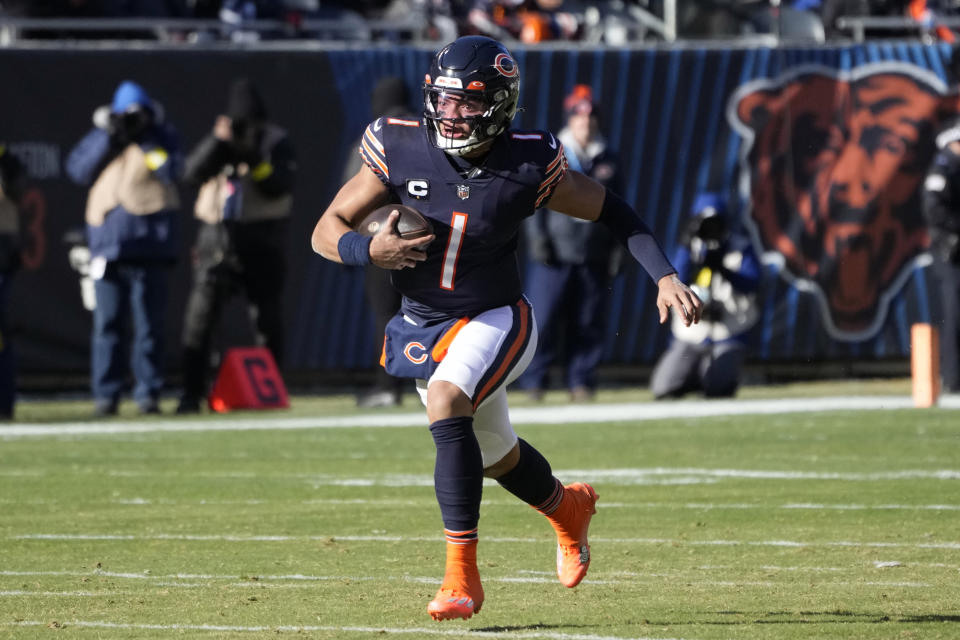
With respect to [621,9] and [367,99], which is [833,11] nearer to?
[621,9]

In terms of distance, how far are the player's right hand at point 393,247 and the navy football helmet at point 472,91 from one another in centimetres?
44

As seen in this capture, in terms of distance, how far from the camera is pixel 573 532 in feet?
20.4

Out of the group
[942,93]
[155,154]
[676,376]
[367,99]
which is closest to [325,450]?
[155,154]

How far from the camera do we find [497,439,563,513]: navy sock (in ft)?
20.2

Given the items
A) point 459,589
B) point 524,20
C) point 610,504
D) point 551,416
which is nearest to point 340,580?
point 459,589

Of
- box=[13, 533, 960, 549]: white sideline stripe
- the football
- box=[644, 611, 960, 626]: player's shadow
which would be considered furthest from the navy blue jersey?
box=[13, 533, 960, 549]: white sideline stripe

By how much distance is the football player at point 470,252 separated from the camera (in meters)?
5.75

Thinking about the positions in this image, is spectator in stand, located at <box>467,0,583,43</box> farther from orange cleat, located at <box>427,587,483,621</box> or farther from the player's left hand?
orange cleat, located at <box>427,587,483,621</box>

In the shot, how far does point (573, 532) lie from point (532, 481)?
0.22 meters

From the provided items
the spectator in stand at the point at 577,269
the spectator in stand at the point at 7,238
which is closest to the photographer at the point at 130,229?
the spectator in stand at the point at 7,238

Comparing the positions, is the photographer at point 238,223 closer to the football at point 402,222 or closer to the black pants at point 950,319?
the black pants at point 950,319

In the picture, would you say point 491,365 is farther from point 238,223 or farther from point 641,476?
point 238,223

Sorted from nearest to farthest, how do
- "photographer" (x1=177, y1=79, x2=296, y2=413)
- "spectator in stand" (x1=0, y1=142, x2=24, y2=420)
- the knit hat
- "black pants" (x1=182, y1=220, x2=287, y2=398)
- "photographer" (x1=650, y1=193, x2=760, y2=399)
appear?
"spectator in stand" (x1=0, y1=142, x2=24, y2=420), the knit hat, "photographer" (x1=177, y1=79, x2=296, y2=413), "black pants" (x1=182, y1=220, x2=287, y2=398), "photographer" (x1=650, y1=193, x2=760, y2=399)

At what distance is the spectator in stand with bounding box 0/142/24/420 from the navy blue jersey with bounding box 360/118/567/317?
720cm
